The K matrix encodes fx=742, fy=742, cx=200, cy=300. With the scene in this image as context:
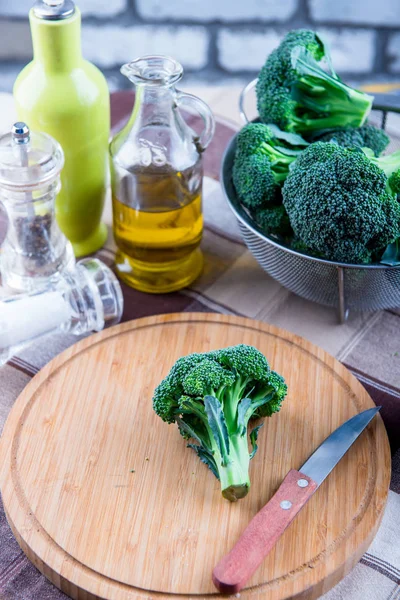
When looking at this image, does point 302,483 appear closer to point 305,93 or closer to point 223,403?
point 223,403

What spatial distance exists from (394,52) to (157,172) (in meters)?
2.11

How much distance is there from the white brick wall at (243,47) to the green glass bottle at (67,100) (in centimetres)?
168

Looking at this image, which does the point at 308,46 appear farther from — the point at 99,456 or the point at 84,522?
the point at 84,522

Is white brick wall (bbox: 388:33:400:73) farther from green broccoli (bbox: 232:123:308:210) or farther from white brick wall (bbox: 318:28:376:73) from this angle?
green broccoli (bbox: 232:123:308:210)

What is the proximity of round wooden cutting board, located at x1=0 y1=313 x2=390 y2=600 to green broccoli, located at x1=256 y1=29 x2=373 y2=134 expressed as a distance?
44 centimetres

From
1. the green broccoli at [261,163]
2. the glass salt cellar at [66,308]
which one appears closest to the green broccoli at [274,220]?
the green broccoli at [261,163]

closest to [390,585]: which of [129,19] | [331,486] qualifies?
[331,486]

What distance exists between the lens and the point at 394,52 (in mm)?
3123

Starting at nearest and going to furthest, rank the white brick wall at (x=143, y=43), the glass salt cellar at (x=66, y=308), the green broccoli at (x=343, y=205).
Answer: the green broccoli at (x=343, y=205)
the glass salt cellar at (x=66, y=308)
the white brick wall at (x=143, y=43)

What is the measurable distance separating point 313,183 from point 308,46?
0.38m

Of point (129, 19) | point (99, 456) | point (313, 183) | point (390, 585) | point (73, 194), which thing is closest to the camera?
point (390, 585)

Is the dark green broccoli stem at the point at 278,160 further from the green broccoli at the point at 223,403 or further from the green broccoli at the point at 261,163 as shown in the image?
the green broccoli at the point at 223,403

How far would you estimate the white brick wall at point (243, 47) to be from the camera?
9.80 ft

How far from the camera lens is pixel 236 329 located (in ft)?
4.56
